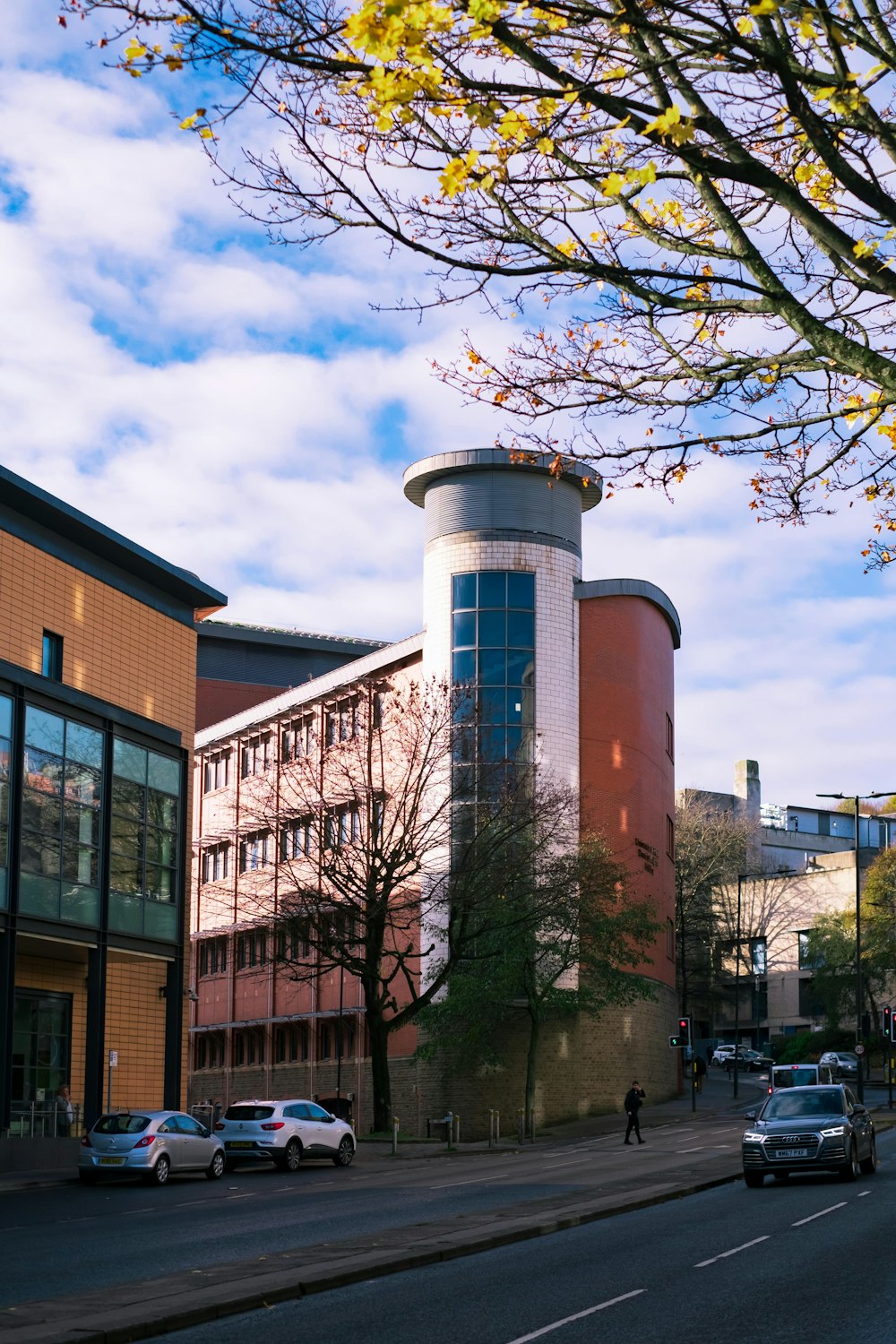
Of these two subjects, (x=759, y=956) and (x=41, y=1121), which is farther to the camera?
(x=759, y=956)

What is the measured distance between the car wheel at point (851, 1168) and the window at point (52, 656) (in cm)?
2106

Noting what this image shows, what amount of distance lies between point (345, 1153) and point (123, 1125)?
26.8 ft

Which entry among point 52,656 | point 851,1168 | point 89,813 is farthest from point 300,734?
point 851,1168

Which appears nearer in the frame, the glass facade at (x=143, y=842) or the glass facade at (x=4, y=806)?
the glass facade at (x=4, y=806)

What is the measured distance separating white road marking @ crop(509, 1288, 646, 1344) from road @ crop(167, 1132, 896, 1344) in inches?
0.5

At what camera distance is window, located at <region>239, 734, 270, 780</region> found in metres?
73.8

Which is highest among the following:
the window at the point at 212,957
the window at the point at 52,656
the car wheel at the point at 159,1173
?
the window at the point at 52,656

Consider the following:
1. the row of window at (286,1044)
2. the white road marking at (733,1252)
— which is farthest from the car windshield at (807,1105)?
the row of window at (286,1044)

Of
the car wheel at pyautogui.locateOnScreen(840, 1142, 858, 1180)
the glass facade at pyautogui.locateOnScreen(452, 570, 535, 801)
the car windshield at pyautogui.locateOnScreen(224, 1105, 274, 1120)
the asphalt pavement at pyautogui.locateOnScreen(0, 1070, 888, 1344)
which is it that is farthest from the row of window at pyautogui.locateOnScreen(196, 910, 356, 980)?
the car wheel at pyautogui.locateOnScreen(840, 1142, 858, 1180)

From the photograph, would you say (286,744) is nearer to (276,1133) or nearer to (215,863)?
(215,863)

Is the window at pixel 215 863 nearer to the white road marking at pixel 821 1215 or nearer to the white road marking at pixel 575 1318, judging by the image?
the white road marking at pixel 821 1215

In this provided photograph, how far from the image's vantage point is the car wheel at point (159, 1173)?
3011cm

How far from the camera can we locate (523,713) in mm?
60875

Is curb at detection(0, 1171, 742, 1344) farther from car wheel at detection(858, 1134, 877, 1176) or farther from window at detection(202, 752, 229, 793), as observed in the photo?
window at detection(202, 752, 229, 793)
